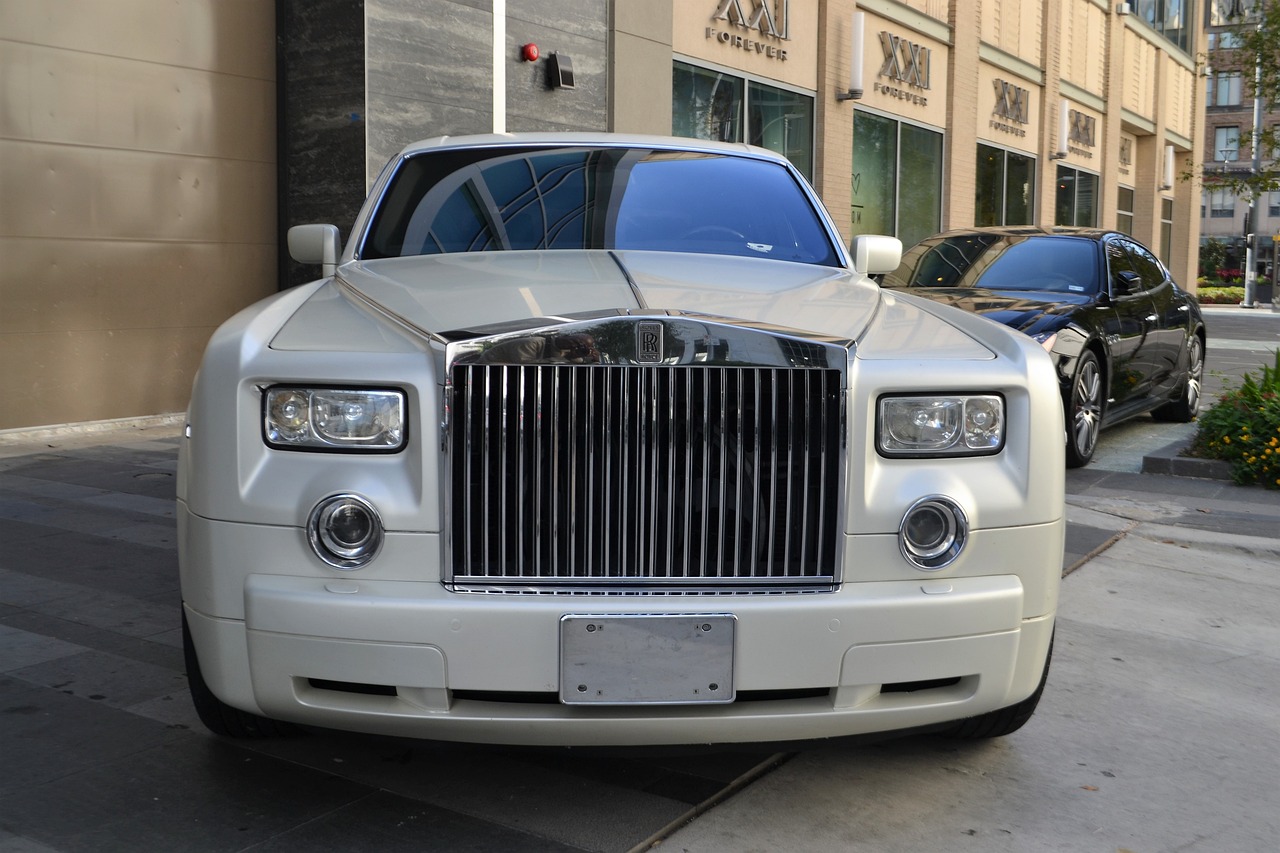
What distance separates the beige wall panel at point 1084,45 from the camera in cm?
2536

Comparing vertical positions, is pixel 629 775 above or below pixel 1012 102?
below

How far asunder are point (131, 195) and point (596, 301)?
26.8ft

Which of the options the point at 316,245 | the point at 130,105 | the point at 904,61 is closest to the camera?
the point at 316,245

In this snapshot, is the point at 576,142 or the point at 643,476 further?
the point at 576,142

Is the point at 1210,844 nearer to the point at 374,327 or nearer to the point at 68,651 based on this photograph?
the point at 374,327

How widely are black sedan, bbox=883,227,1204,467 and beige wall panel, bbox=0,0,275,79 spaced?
5824mm

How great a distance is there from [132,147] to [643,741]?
8.68 m

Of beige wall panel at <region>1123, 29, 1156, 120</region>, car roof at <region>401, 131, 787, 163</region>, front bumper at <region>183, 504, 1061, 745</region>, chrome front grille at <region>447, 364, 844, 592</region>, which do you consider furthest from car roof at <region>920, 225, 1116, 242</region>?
Result: beige wall panel at <region>1123, 29, 1156, 120</region>

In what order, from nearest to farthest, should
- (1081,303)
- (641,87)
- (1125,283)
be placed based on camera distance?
1. (1081,303)
2. (1125,283)
3. (641,87)

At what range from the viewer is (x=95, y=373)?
31.5ft

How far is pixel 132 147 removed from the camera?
9.76 m

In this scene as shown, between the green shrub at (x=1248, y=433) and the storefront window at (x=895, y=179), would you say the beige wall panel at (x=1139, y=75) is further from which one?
the green shrub at (x=1248, y=433)

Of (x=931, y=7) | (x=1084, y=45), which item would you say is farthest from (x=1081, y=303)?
(x=1084, y=45)

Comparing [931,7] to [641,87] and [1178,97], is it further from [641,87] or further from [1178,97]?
[1178,97]
